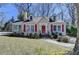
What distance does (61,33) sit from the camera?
6.97 ft

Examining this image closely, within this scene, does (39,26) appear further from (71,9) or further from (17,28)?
(71,9)

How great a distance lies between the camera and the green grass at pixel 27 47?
6.90 ft

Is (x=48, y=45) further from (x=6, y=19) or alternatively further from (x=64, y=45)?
(x=6, y=19)

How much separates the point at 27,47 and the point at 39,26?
197 mm

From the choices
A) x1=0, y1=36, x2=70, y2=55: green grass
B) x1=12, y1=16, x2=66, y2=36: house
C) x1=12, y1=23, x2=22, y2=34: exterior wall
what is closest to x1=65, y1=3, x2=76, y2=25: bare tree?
x1=12, y1=16, x2=66, y2=36: house

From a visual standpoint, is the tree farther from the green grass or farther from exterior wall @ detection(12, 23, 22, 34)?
the green grass

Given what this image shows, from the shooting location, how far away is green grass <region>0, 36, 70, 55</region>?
6.90 ft

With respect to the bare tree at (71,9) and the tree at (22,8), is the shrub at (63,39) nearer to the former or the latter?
the bare tree at (71,9)

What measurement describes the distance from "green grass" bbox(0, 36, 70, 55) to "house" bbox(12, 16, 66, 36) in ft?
0.24

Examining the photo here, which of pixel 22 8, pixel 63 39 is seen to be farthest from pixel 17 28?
pixel 63 39

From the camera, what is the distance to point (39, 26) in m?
2.14

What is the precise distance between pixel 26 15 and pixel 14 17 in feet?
0.33
